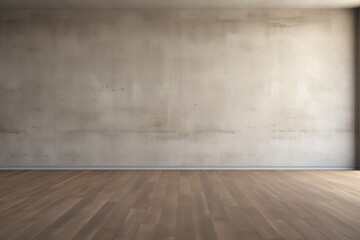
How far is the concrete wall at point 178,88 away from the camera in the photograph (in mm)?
7301

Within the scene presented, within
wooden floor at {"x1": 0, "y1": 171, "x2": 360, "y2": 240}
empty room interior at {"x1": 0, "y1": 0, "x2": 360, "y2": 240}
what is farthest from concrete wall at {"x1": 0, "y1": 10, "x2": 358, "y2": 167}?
wooden floor at {"x1": 0, "y1": 171, "x2": 360, "y2": 240}

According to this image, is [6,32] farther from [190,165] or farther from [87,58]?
[190,165]

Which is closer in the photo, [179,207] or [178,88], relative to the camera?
[179,207]

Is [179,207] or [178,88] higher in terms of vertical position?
[178,88]

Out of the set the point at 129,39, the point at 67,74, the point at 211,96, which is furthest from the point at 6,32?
the point at 211,96

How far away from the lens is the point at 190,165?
729 cm

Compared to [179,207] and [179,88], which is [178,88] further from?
[179,207]

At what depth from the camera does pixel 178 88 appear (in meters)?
7.32

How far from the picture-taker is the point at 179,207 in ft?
13.1

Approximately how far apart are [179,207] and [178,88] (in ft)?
12.5

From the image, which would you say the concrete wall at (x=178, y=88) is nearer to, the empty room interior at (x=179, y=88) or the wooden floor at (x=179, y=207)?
the empty room interior at (x=179, y=88)

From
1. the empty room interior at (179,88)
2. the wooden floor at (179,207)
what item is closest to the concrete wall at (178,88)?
the empty room interior at (179,88)

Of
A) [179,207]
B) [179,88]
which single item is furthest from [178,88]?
[179,207]

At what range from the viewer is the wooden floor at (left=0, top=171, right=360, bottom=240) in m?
3.09
